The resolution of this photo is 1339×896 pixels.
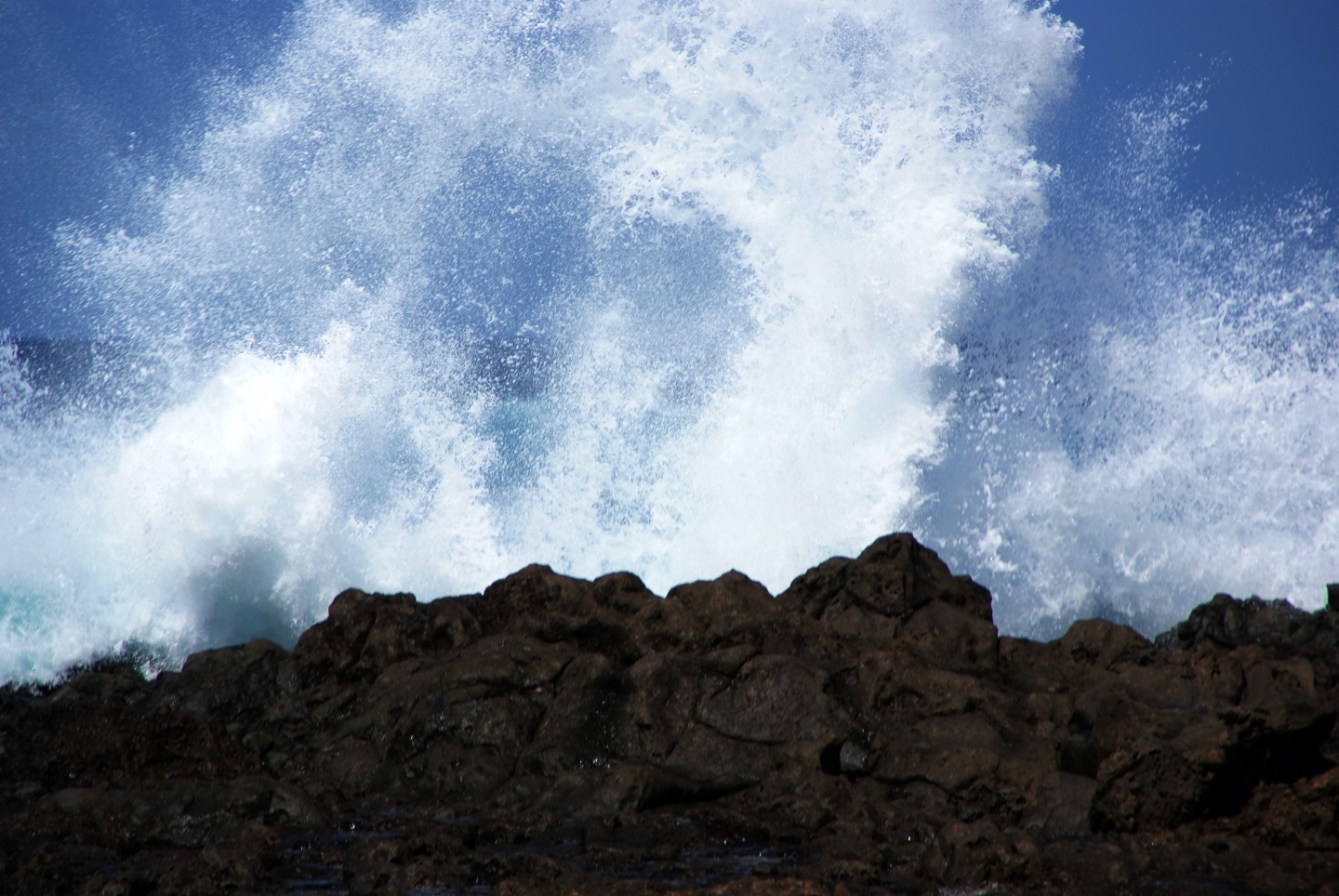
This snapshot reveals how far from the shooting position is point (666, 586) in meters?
17.2

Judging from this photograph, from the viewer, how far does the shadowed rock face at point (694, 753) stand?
5.86 meters

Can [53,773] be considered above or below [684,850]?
above

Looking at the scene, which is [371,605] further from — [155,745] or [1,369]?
[1,369]

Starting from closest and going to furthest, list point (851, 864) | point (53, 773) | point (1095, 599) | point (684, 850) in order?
point (851, 864)
point (684, 850)
point (53, 773)
point (1095, 599)

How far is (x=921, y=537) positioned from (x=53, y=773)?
11.3 m

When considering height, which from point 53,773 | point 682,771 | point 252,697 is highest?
point 252,697

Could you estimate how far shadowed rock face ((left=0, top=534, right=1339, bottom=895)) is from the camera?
19.2 feet

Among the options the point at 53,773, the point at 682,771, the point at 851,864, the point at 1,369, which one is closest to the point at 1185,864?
the point at 851,864

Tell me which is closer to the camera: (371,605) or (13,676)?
(371,605)

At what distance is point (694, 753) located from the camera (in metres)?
7.89

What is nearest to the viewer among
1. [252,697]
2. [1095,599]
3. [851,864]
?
[851,864]

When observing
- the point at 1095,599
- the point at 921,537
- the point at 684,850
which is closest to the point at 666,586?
the point at 921,537

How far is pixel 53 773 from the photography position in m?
8.33

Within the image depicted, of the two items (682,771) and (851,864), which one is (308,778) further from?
(851,864)
